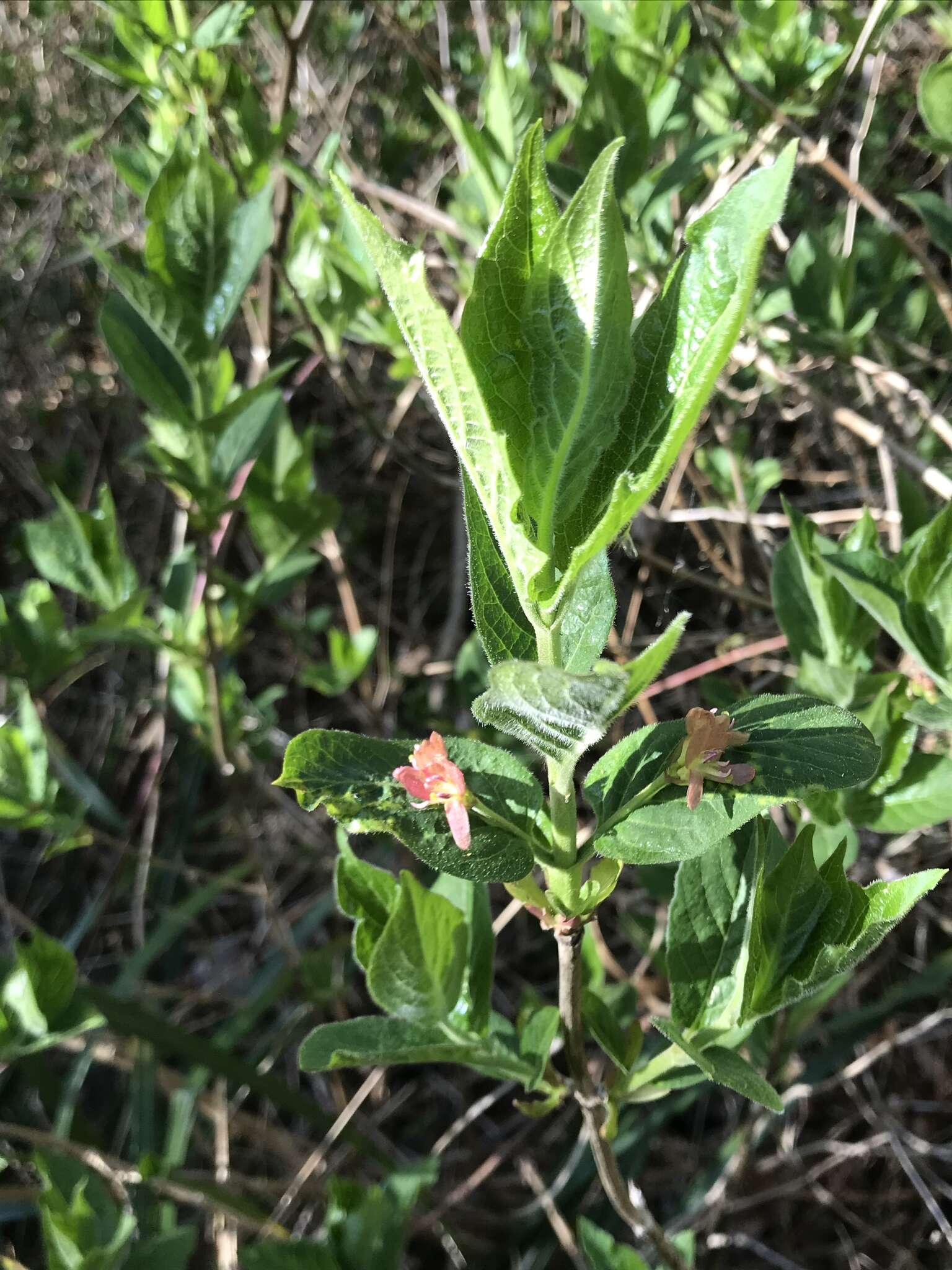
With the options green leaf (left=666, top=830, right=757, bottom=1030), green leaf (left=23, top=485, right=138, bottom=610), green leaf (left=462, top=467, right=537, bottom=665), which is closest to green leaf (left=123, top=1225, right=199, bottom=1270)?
green leaf (left=666, top=830, right=757, bottom=1030)

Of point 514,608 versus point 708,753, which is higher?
point 514,608

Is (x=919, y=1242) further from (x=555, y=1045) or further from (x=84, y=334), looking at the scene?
(x=84, y=334)

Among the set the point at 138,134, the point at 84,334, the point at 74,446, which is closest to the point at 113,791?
the point at 74,446

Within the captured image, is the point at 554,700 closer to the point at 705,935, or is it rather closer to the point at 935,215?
the point at 705,935

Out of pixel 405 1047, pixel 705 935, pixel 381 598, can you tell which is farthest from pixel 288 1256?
pixel 381 598

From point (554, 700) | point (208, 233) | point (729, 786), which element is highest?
point (208, 233)

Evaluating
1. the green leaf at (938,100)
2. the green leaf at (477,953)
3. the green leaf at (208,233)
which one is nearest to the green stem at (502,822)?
the green leaf at (477,953)
